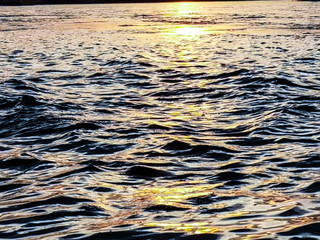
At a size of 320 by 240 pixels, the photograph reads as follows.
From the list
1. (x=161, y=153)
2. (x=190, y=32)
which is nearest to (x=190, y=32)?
(x=190, y=32)

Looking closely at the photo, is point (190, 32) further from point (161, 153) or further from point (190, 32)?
point (161, 153)

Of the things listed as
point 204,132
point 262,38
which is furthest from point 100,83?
point 262,38

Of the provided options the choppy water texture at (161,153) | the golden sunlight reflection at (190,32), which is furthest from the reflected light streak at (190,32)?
the choppy water texture at (161,153)

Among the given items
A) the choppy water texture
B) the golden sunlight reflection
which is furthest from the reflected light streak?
the choppy water texture

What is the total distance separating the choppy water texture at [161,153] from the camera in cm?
805

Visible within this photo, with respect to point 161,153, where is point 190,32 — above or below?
above

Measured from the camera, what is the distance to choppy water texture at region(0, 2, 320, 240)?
805 centimetres

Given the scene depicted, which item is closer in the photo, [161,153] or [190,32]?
[161,153]

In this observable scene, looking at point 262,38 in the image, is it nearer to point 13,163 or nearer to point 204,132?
point 204,132

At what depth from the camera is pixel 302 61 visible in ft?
91.4

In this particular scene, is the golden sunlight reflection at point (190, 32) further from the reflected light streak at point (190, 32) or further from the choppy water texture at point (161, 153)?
the choppy water texture at point (161, 153)

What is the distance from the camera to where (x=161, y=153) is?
1184 cm

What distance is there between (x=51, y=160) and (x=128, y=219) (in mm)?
3709

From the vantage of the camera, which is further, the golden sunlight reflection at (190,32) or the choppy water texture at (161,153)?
the golden sunlight reflection at (190,32)
